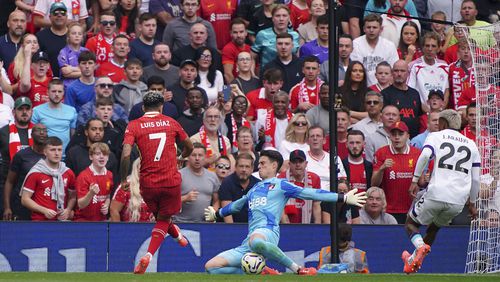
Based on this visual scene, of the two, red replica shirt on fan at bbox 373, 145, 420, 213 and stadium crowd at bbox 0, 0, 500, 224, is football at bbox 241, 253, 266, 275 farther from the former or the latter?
red replica shirt on fan at bbox 373, 145, 420, 213

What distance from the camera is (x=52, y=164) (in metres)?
17.2

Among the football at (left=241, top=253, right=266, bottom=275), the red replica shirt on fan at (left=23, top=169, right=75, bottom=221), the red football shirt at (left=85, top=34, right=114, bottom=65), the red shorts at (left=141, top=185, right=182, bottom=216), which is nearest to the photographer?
the football at (left=241, top=253, right=266, bottom=275)

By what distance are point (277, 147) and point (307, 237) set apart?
1943 millimetres

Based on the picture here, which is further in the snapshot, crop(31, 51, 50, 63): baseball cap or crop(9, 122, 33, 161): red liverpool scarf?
crop(31, 51, 50, 63): baseball cap

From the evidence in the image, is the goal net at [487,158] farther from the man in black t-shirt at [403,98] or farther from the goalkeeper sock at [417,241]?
the man in black t-shirt at [403,98]

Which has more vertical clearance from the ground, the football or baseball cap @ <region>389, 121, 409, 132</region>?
baseball cap @ <region>389, 121, 409, 132</region>

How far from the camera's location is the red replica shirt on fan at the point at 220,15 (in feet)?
70.5

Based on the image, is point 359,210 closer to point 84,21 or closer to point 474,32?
point 474,32

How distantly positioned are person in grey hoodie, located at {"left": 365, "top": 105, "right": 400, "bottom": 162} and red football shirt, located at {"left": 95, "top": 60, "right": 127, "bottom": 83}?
3977mm

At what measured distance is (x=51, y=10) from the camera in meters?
20.0

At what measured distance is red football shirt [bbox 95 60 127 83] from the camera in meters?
19.8

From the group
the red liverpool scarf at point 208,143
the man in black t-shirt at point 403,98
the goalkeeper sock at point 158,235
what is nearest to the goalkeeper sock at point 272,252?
the goalkeeper sock at point 158,235

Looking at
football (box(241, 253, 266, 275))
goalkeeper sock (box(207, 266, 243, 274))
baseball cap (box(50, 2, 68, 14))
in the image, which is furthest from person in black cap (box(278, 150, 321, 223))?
baseball cap (box(50, 2, 68, 14))

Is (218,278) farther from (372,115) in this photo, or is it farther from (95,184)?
(372,115)
